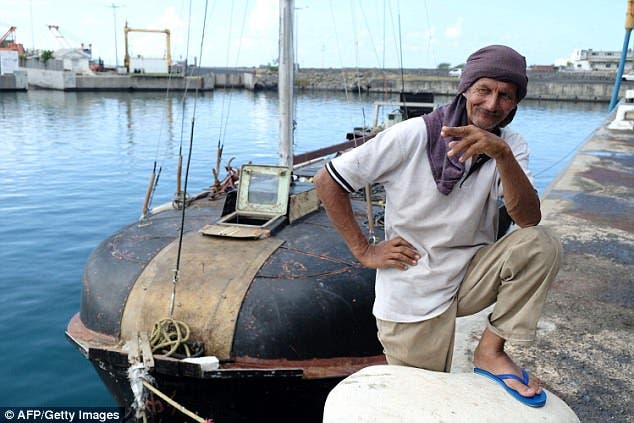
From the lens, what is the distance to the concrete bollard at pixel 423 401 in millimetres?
Answer: 2602

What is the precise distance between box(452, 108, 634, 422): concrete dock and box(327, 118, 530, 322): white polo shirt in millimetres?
1433

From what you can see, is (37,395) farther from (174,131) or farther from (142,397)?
(174,131)

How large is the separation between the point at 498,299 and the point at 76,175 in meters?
19.6

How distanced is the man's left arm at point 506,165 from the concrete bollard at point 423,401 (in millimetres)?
863

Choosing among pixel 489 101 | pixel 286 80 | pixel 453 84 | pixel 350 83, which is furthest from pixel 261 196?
pixel 350 83

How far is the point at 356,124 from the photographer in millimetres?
43094

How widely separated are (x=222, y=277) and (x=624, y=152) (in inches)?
575

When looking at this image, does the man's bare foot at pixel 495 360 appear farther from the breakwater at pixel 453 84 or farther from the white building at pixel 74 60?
the white building at pixel 74 60

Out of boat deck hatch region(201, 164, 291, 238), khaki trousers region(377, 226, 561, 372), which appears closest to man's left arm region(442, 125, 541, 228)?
khaki trousers region(377, 226, 561, 372)

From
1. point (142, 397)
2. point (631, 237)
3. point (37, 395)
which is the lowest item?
point (37, 395)

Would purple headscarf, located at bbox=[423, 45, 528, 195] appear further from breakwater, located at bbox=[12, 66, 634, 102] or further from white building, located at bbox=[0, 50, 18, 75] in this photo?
white building, located at bbox=[0, 50, 18, 75]

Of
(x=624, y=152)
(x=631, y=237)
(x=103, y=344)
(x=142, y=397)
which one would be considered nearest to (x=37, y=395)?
(x=103, y=344)

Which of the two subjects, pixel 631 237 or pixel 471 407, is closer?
pixel 471 407

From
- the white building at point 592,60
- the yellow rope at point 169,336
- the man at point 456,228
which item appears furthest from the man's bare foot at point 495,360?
the white building at point 592,60
